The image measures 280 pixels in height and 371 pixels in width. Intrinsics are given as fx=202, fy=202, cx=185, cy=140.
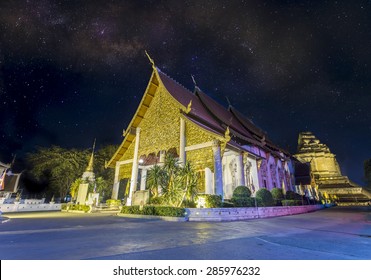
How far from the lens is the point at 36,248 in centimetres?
357

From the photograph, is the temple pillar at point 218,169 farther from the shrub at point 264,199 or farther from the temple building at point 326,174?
the temple building at point 326,174

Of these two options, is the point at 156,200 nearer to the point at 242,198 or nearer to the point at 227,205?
the point at 227,205

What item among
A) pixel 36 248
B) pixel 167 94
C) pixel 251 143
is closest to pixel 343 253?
pixel 36 248

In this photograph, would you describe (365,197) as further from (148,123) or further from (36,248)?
(36,248)

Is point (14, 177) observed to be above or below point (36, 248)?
above

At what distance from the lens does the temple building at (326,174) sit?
31641 mm

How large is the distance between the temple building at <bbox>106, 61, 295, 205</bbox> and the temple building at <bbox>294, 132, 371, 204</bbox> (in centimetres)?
1638

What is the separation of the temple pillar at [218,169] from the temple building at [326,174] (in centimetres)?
2324

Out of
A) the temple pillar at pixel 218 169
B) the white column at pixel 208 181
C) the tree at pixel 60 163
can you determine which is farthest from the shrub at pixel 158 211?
the tree at pixel 60 163

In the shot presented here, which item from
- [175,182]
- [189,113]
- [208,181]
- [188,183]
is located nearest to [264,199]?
[208,181]

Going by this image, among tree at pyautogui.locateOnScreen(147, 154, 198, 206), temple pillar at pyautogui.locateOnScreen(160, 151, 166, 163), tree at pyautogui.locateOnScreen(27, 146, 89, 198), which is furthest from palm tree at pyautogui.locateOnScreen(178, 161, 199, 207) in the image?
tree at pyautogui.locateOnScreen(27, 146, 89, 198)

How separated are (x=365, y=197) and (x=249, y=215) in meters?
32.0
